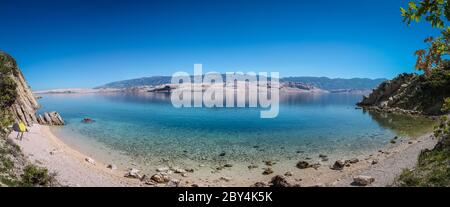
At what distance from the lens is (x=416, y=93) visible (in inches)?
2921

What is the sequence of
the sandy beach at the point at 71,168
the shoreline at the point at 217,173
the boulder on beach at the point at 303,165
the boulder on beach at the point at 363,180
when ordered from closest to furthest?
the boulder on beach at the point at 363,180
the sandy beach at the point at 71,168
the shoreline at the point at 217,173
the boulder on beach at the point at 303,165

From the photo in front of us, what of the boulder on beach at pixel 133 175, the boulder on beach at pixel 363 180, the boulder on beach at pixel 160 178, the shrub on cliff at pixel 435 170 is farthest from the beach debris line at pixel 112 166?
the shrub on cliff at pixel 435 170

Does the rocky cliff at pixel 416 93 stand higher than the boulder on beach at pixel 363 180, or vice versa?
the rocky cliff at pixel 416 93

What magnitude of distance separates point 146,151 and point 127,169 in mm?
7316

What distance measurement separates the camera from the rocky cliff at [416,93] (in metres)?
64.3

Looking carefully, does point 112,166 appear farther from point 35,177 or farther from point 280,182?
point 280,182

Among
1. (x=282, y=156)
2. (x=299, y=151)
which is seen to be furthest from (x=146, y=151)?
(x=299, y=151)

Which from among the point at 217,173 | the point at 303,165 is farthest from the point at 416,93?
the point at 217,173

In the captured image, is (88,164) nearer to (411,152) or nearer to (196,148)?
(196,148)

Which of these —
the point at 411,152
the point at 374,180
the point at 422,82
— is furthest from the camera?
the point at 422,82

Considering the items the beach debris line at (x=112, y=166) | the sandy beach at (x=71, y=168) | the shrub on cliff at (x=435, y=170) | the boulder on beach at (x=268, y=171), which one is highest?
the shrub on cliff at (x=435, y=170)

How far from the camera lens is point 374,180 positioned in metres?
20.1

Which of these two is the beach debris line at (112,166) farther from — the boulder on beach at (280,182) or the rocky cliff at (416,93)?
the rocky cliff at (416,93)
